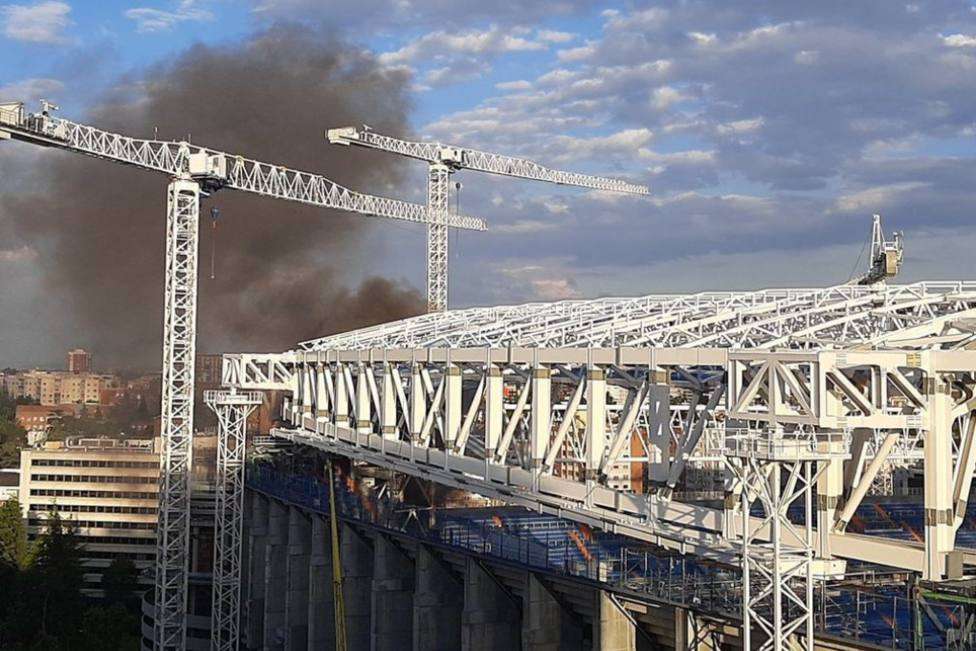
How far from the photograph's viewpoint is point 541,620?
1160 inches

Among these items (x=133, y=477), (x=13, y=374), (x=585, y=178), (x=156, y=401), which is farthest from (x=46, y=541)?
(x=13, y=374)

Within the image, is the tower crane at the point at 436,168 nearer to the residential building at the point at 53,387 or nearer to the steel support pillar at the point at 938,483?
the steel support pillar at the point at 938,483

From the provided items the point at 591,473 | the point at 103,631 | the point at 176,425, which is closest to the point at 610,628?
the point at 591,473

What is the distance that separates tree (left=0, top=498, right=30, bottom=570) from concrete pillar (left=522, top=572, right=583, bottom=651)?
49.7 metres

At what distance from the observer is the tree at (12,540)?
68.8 metres

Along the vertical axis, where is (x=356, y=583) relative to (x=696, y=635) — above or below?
below

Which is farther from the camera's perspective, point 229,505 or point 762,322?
point 229,505

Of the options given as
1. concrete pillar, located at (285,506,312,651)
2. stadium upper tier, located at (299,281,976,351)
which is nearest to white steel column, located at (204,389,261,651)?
concrete pillar, located at (285,506,312,651)

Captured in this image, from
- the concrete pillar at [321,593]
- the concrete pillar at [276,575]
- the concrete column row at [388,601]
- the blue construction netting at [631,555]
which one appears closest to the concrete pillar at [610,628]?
the concrete column row at [388,601]

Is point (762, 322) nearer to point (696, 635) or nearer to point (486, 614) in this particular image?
point (696, 635)

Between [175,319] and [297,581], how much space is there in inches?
471

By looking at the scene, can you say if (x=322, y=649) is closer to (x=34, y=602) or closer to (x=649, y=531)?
(x=649, y=531)

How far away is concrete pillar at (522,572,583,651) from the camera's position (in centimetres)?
2927

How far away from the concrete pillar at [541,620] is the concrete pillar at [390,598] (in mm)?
9592
